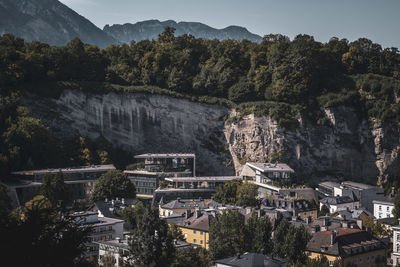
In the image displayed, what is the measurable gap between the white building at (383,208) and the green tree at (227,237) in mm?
24097

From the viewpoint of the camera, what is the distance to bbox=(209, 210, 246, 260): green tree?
45.5m

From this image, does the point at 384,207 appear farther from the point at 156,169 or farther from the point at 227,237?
the point at 227,237

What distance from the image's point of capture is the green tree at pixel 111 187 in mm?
66812

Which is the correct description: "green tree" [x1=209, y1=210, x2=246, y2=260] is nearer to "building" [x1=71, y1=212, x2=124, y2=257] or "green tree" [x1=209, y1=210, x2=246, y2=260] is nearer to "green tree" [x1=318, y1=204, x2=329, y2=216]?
"building" [x1=71, y1=212, x2=124, y2=257]

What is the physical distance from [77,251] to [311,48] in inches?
2707

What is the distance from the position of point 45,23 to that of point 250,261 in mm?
146426

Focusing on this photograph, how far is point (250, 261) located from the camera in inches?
1597

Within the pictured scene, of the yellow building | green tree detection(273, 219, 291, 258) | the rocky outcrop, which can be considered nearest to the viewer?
green tree detection(273, 219, 291, 258)

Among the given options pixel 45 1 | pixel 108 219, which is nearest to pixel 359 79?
pixel 108 219

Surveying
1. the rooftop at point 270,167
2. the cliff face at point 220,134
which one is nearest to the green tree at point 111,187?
the cliff face at point 220,134

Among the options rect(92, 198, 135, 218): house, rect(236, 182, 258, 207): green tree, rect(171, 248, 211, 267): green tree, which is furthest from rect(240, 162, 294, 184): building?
rect(171, 248, 211, 267): green tree

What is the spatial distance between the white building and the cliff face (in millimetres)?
11550

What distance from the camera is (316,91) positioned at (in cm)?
8412

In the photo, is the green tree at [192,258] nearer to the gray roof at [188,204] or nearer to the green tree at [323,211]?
the gray roof at [188,204]
